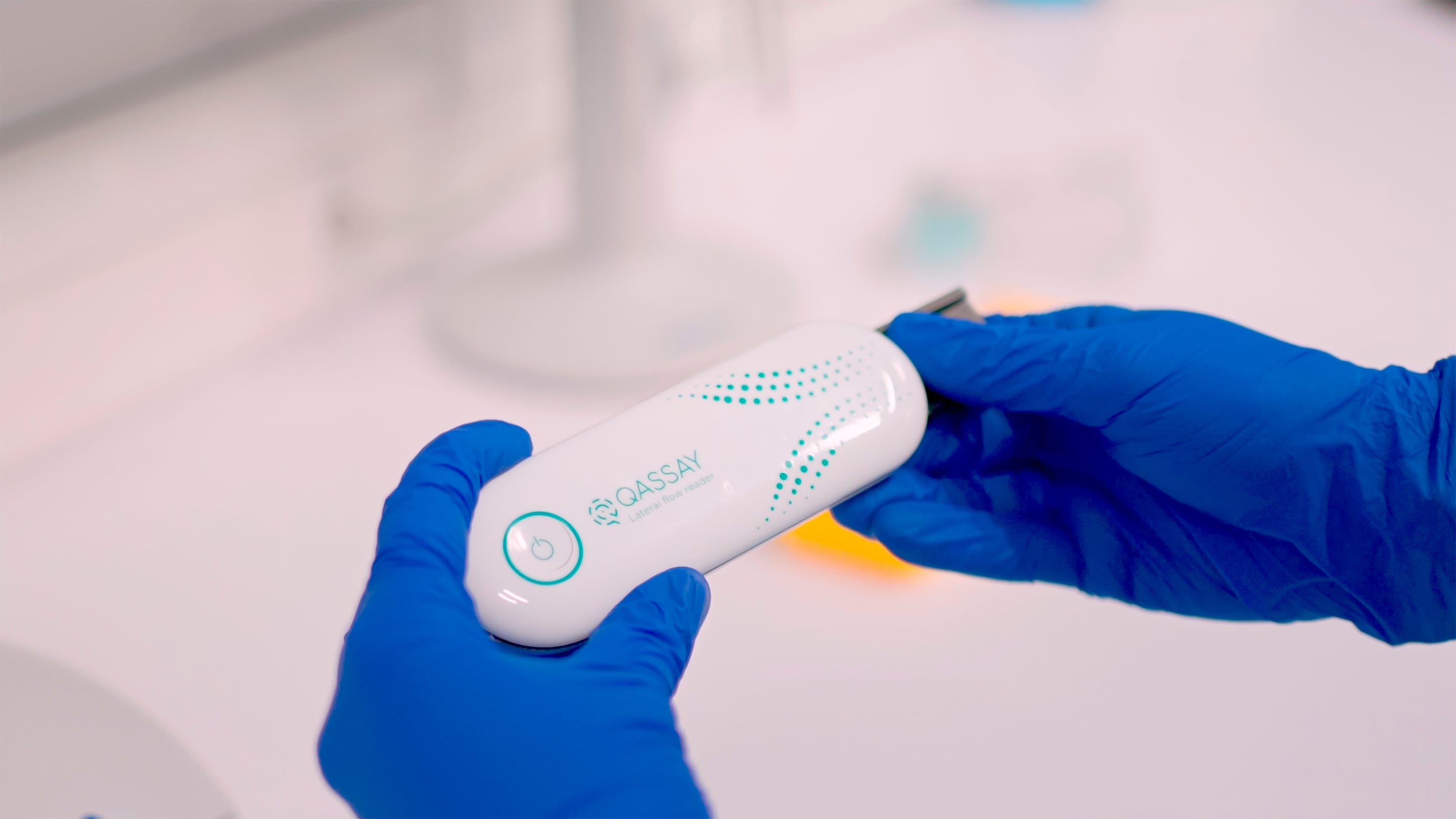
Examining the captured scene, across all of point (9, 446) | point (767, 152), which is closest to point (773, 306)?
point (767, 152)

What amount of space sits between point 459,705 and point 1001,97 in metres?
1.10

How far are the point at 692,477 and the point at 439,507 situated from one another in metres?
0.11

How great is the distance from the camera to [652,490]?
512 millimetres

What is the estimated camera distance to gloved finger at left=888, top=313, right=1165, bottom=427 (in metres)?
0.60

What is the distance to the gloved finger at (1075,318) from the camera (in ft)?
2.13

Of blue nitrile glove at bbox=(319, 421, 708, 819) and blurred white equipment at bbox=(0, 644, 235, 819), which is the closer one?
blue nitrile glove at bbox=(319, 421, 708, 819)

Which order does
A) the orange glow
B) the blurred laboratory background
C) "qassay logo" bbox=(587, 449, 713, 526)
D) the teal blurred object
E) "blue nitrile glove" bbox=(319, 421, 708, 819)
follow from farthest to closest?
the teal blurred object < the orange glow < the blurred laboratory background < "qassay logo" bbox=(587, 449, 713, 526) < "blue nitrile glove" bbox=(319, 421, 708, 819)

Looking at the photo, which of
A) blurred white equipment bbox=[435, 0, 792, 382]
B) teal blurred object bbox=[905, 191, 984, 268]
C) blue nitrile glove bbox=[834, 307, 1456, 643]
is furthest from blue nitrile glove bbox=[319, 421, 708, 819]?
teal blurred object bbox=[905, 191, 984, 268]

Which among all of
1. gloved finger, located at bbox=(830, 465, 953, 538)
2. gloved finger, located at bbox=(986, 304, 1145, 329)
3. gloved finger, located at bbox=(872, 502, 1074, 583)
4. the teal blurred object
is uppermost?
the teal blurred object

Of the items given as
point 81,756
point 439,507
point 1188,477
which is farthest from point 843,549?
point 81,756

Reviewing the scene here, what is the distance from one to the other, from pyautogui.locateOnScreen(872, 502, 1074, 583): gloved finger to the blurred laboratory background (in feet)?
0.21

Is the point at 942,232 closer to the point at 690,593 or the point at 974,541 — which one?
the point at 974,541

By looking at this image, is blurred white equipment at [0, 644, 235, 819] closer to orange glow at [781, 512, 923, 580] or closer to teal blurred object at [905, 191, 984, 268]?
orange glow at [781, 512, 923, 580]

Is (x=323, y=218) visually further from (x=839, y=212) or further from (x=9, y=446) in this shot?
(x=839, y=212)
